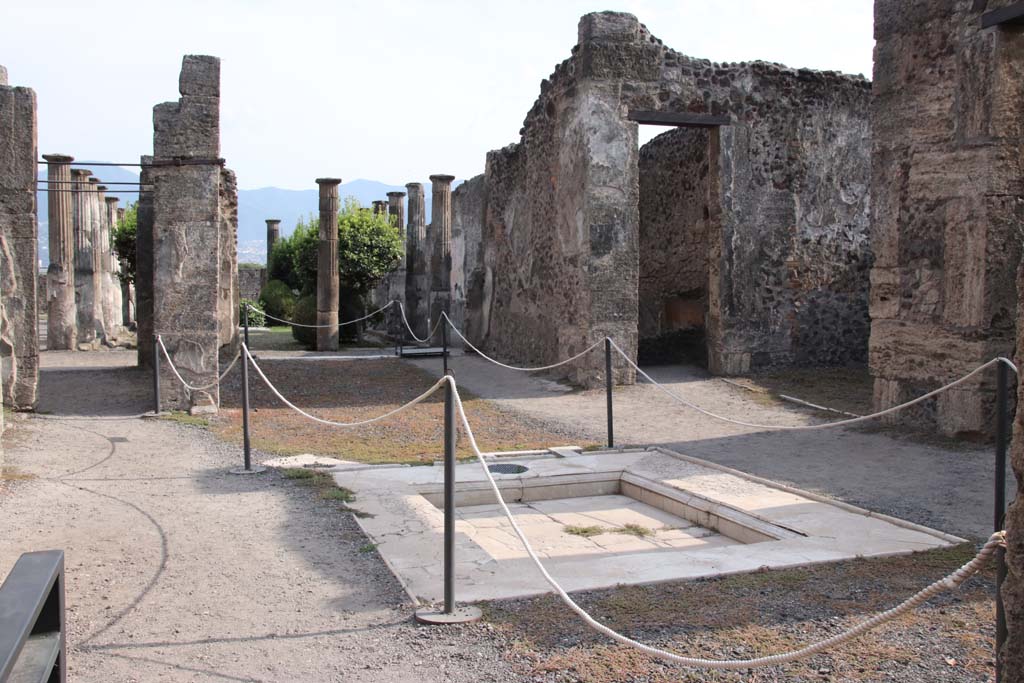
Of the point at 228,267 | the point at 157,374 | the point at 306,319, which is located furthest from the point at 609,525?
the point at 306,319

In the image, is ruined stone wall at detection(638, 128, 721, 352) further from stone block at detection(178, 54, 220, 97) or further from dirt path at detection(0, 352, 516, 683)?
dirt path at detection(0, 352, 516, 683)

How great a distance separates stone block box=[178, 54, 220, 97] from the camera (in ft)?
31.6

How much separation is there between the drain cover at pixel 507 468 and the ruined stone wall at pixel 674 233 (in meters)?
7.31

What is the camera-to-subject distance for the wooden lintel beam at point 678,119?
11851 mm

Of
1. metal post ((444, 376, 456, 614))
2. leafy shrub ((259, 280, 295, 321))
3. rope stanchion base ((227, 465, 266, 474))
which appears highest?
leafy shrub ((259, 280, 295, 321))

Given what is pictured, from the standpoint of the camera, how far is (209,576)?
178 inches

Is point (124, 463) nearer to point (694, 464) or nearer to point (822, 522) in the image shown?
point (694, 464)

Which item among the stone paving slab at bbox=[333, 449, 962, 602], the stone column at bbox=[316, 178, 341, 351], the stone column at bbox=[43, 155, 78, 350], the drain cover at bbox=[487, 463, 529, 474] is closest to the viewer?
the stone paving slab at bbox=[333, 449, 962, 602]

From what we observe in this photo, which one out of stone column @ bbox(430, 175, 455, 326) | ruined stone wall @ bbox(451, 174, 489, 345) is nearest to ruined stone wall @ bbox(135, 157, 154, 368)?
ruined stone wall @ bbox(451, 174, 489, 345)

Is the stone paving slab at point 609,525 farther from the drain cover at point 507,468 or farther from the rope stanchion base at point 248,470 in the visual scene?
the rope stanchion base at point 248,470

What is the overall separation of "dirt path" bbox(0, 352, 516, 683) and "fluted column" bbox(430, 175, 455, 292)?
543 inches

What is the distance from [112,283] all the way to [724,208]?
17177 mm

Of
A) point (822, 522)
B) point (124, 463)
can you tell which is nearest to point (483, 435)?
point (124, 463)

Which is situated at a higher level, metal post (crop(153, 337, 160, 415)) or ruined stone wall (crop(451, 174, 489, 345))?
ruined stone wall (crop(451, 174, 489, 345))
